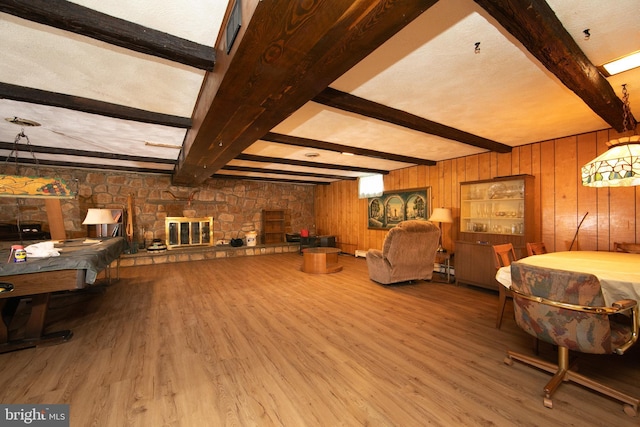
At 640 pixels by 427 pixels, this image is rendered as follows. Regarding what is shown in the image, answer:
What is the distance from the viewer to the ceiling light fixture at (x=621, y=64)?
1.73 metres

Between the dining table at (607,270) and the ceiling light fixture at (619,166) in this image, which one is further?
the ceiling light fixture at (619,166)

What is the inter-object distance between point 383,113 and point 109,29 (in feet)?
6.87

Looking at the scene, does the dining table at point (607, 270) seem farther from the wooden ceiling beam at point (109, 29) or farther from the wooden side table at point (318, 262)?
the wooden side table at point (318, 262)

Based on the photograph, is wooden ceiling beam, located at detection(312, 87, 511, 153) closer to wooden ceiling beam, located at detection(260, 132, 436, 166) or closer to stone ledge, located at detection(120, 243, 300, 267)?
wooden ceiling beam, located at detection(260, 132, 436, 166)

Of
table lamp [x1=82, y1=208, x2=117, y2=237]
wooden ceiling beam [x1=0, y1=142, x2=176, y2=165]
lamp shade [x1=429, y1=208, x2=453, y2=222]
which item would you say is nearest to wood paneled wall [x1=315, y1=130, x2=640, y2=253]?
lamp shade [x1=429, y1=208, x2=453, y2=222]

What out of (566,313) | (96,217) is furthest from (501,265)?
(96,217)

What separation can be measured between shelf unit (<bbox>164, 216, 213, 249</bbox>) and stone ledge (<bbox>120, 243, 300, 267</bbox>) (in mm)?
198

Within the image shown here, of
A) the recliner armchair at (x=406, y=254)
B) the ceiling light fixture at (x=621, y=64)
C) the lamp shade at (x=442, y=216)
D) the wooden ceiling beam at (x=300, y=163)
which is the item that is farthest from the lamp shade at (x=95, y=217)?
the ceiling light fixture at (x=621, y=64)

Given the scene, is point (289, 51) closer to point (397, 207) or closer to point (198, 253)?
point (397, 207)

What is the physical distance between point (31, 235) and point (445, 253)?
7816 mm

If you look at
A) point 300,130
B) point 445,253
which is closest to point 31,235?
point 300,130

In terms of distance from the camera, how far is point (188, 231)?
6672 millimetres

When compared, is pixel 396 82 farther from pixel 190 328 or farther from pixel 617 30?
pixel 190 328

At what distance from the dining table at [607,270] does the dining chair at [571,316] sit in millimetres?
136
